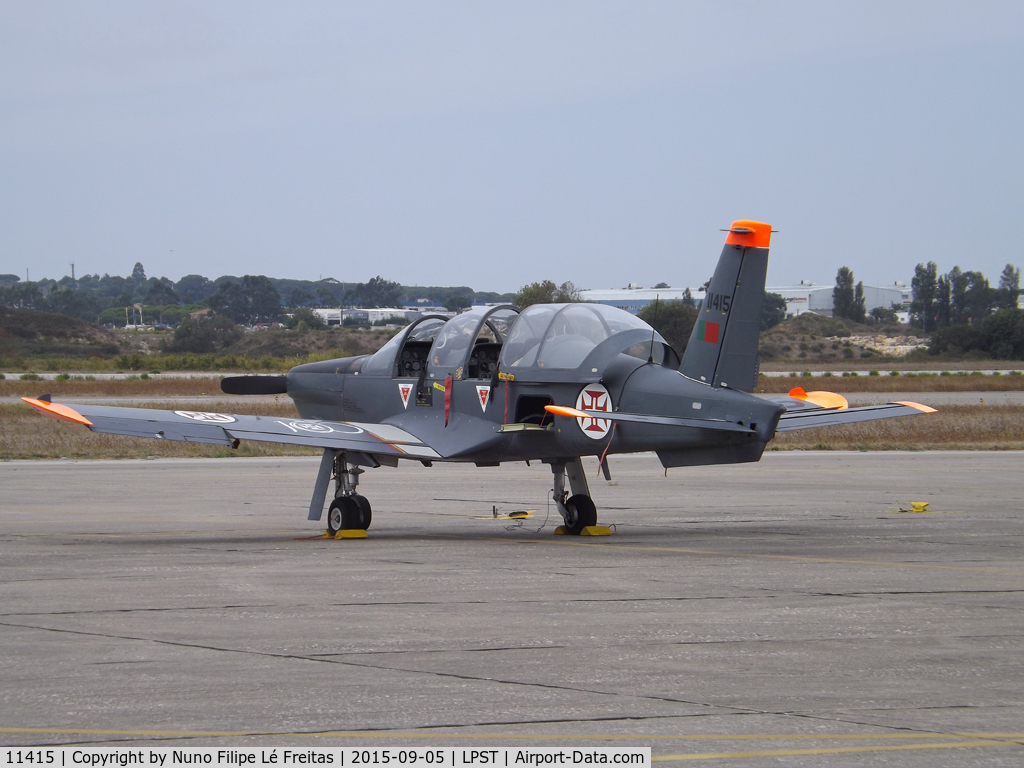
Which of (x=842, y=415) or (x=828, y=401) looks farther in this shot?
(x=828, y=401)

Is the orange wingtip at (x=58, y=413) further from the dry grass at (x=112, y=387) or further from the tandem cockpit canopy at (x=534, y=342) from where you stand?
the dry grass at (x=112, y=387)

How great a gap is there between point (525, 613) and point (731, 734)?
2.90m

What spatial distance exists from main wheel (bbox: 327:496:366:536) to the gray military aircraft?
14mm

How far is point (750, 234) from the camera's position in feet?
35.9

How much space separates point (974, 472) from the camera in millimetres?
21109

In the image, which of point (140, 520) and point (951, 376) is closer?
point (140, 520)

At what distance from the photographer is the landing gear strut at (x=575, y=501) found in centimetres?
1284

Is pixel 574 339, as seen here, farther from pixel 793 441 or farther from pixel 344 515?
pixel 793 441

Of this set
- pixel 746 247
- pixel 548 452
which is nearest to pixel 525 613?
pixel 548 452

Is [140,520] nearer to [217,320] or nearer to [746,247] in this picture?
[746,247]

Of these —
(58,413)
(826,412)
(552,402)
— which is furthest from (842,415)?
(58,413)

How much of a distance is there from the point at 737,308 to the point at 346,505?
214 inches
